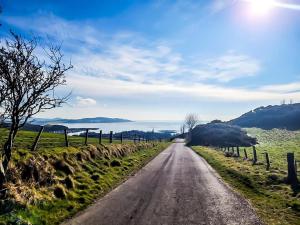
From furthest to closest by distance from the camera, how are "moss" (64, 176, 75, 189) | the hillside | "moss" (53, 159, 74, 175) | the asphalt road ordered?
the hillside < "moss" (53, 159, 74, 175) < "moss" (64, 176, 75, 189) < the asphalt road

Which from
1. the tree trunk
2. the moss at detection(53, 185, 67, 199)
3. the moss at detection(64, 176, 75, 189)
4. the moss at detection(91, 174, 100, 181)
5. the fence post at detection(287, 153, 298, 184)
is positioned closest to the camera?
the tree trunk

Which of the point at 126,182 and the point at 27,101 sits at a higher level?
the point at 27,101

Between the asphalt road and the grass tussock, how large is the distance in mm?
946

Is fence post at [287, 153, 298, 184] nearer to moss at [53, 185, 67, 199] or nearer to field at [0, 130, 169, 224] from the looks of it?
field at [0, 130, 169, 224]

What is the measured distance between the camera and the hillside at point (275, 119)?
154250 mm

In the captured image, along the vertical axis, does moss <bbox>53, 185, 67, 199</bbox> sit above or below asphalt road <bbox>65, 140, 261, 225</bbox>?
Result: above

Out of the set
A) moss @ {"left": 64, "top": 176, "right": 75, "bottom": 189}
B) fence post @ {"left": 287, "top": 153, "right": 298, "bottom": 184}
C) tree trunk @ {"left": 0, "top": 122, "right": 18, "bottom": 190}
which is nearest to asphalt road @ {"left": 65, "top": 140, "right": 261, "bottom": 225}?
moss @ {"left": 64, "top": 176, "right": 75, "bottom": 189}

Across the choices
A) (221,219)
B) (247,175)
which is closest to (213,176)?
(247,175)

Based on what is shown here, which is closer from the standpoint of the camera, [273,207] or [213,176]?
[273,207]

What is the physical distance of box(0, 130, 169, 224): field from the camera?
42.3ft

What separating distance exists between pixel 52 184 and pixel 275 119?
162234 millimetres

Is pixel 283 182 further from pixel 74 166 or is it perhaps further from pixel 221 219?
pixel 74 166

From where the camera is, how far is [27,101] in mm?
14359

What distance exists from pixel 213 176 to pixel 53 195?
13.8m
